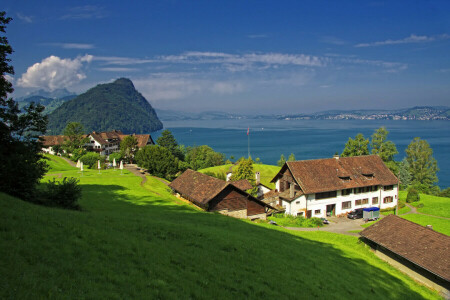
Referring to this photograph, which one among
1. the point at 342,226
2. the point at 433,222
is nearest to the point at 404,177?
the point at 433,222

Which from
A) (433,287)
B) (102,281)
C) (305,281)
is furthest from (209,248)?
(433,287)

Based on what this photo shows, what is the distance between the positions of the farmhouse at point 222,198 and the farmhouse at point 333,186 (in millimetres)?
8714

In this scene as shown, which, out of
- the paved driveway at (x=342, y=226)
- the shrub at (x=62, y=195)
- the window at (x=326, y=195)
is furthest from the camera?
the window at (x=326, y=195)

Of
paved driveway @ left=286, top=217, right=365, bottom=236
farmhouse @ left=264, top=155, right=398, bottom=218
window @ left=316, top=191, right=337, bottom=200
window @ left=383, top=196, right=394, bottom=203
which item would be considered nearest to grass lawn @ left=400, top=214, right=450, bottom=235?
window @ left=383, top=196, right=394, bottom=203

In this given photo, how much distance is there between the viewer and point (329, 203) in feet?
154

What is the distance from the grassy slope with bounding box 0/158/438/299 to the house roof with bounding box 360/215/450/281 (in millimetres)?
2445

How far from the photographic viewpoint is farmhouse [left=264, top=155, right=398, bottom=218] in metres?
45.7

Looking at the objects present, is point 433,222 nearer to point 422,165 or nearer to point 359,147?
point 359,147

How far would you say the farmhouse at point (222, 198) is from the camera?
114ft

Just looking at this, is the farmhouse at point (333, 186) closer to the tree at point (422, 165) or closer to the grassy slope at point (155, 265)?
Result: the grassy slope at point (155, 265)

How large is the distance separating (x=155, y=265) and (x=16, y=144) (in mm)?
16710

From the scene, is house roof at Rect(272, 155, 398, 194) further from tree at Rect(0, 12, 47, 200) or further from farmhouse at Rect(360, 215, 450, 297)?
tree at Rect(0, 12, 47, 200)

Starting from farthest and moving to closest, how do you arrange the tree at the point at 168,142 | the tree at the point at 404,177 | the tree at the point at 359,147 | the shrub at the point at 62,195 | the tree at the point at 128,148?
the tree at the point at 168,142, the tree at the point at 128,148, the tree at the point at 404,177, the tree at the point at 359,147, the shrub at the point at 62,195

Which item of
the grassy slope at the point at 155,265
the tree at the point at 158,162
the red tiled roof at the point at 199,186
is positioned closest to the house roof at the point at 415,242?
the grassy slope at the point at 155,265
